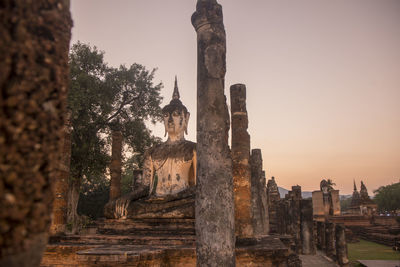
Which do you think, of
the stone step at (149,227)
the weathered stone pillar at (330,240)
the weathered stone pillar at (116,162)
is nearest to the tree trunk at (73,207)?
the weathered stone pillar at (116,162)

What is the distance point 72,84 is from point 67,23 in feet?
47.2

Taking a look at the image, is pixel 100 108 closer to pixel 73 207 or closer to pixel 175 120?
pixel 73 207

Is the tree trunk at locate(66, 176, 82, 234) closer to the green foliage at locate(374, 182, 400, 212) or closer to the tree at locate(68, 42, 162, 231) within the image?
the tree at locate(68, 42, 162, 231)

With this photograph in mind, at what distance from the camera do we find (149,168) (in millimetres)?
8555

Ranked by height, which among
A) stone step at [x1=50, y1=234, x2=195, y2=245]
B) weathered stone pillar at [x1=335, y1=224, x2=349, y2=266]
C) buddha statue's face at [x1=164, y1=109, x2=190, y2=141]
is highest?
buddha statue's face at [x1=164, y1=109, x2=190, y2=141]

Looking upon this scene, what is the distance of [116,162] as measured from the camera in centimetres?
971

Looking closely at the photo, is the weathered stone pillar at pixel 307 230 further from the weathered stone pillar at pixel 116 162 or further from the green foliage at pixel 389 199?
the green foliage at pixel 389 199

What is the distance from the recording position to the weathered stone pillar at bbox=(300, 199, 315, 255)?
13.2 m

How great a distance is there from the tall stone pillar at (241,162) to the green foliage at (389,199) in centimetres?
4898

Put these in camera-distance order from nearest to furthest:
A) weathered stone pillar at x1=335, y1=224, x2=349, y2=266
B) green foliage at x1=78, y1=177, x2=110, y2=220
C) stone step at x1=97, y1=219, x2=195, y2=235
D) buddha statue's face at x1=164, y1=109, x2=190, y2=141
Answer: stone step at x1=97, y1=219, x2=195, y2=235 < buddha statue's face at x1=164, y1=109, x2=190, y2=141 < weathered stone pillar at x1=335, y1=224, x2=349, y2=266 < green foliage at x1=78, y1=177, x2=110, y2=220

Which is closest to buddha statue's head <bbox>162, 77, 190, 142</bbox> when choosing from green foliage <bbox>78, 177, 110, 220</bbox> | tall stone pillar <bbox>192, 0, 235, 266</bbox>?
tall stone pillar <bbox>192, 0, 235, 266</bbox>

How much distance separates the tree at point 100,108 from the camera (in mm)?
14594

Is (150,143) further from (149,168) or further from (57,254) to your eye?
(57,254)

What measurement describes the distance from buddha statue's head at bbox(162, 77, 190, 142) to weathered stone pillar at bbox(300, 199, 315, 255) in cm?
733
